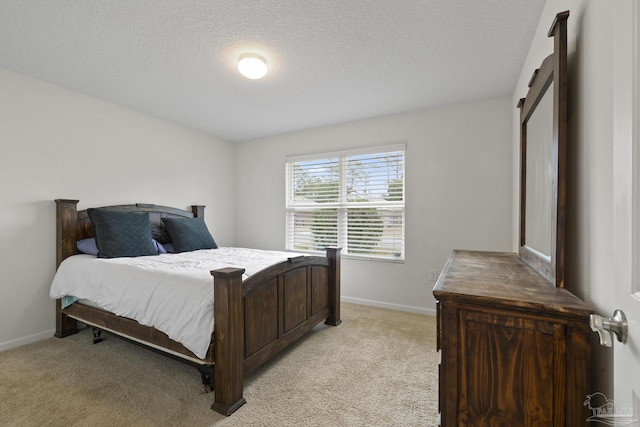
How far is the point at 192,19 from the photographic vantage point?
1836 mm

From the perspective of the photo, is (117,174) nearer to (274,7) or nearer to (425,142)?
(274,7)

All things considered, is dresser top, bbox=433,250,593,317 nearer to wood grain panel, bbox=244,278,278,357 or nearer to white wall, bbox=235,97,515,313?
wood grain panel, bbox=244,278,278,357

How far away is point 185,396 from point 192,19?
2.46 metres

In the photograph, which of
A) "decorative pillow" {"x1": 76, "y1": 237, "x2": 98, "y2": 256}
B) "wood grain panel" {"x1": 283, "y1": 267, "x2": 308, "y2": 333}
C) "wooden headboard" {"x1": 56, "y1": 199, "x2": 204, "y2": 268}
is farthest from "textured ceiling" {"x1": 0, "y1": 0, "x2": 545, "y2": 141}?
"wood grain panel" {"x1": 283, "y1": 267, "x2": 308, "y2": 333}

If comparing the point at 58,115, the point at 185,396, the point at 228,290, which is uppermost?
the point at 58,115

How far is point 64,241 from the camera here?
2.78 metres

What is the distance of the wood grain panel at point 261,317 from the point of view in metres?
1.91

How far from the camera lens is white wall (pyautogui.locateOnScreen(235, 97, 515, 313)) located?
3020 mm

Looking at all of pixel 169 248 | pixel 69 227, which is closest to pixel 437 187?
pixel 169 248

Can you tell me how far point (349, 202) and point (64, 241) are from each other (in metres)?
3.13

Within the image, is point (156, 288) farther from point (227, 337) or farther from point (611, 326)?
point (611, 326)

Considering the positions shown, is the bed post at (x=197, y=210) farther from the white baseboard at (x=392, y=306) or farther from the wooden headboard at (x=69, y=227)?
the white baseboard at (x=392, y=306)

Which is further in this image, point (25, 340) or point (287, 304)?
point (25, 340)

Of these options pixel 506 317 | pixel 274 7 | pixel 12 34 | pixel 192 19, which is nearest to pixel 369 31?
pixel 274 7
